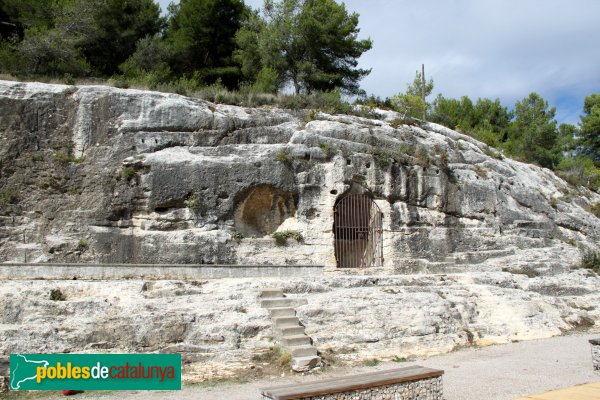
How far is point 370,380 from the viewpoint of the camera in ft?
23.2

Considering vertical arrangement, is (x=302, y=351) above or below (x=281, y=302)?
below

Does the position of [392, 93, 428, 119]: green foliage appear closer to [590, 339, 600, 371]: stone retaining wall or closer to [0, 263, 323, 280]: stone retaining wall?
[0, 263, 323, 280]: stone retaining wall

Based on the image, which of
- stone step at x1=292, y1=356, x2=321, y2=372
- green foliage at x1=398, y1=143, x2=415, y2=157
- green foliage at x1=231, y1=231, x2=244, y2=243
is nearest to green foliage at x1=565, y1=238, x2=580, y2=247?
green foliage at x1=398, y1=143, x2=415, y2=157

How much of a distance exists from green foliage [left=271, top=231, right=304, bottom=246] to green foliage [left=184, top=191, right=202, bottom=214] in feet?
7.88

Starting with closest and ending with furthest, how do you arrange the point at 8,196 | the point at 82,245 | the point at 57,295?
1. the point at 57,295
2. the point at 82,245
3. the point at 8,196

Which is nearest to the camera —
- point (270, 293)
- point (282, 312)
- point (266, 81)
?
point (282, 312)

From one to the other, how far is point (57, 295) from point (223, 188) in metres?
6.42

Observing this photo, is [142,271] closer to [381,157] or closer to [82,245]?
[82,245]

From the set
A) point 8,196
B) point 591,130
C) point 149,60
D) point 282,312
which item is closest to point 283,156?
point 282,312

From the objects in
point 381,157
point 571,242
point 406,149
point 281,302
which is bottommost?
point 281,302

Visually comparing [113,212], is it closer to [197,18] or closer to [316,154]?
[316,154]

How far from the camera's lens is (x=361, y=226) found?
17672 millimetres

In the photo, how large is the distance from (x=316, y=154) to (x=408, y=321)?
687 centimetres

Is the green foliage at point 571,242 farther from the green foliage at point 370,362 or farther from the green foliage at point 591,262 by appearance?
the green foliage at point 370,362
